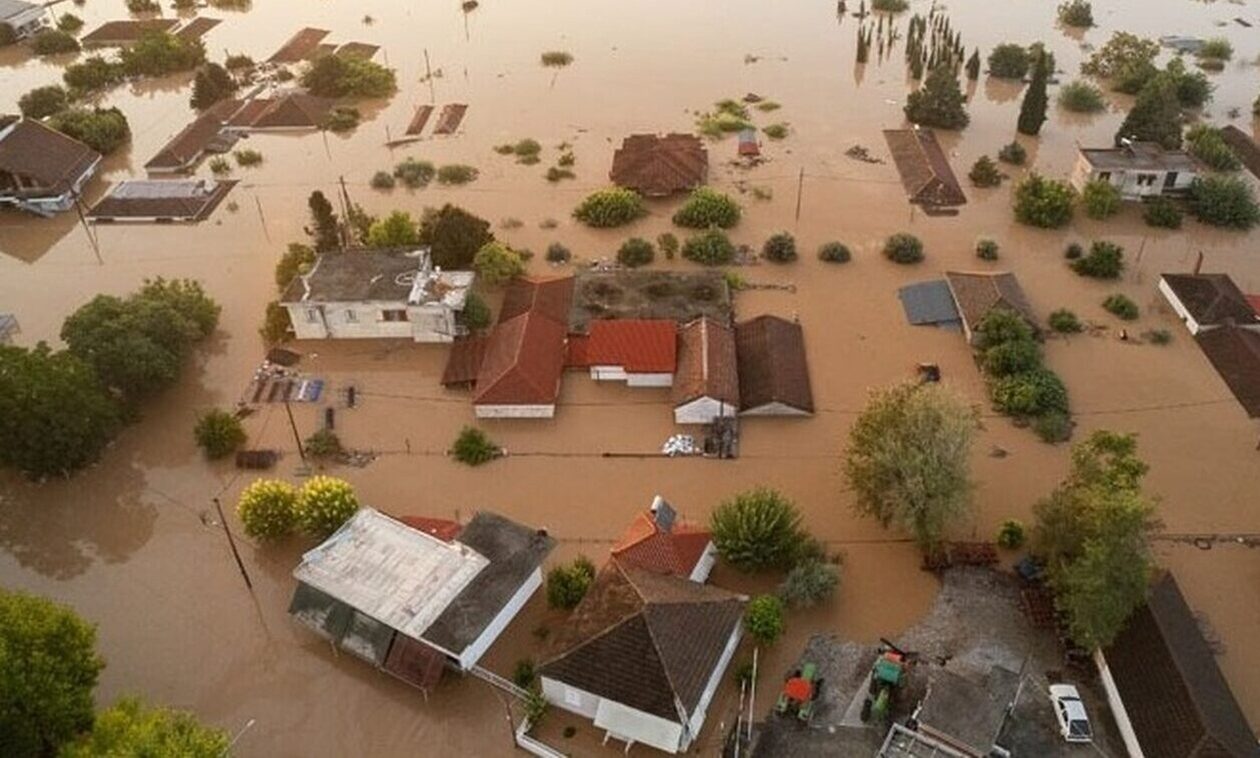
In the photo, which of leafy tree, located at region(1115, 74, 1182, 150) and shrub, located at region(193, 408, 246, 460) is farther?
leafy tree, located at region(1115, 74, 1182, 150)

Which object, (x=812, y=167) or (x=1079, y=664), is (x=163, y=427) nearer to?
(x=1079, y=664)

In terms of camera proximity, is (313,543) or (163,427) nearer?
(313,543)

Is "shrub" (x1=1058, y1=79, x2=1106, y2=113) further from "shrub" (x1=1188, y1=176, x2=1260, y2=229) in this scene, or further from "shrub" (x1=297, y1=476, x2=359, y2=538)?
"shrub" (x1=297, y1=476, x2=359, y2=538)

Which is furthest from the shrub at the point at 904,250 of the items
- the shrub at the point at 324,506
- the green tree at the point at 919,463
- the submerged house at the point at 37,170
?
the submerged house at the point at 37,170

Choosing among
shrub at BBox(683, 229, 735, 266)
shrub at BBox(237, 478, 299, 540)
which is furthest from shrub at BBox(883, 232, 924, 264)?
shrub at BBox(237, 478, 299, 540)

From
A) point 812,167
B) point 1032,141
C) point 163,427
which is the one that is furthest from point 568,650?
point 1032,141

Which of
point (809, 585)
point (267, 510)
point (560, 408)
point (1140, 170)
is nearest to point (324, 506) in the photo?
point (267, 510)

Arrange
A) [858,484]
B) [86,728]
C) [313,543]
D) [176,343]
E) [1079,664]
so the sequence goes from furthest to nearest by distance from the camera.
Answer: [176,343], [313,543], [858,484], [1079,664], [86,728]

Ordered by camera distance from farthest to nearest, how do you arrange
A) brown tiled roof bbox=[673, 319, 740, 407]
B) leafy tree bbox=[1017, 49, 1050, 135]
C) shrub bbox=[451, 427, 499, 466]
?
leafy tree bbox=[1017, 49, 1050, 135]
brown tiled roof bbox=[673, 319, 740, 407]
shrub bbox=[451, 427, 499, 466]
